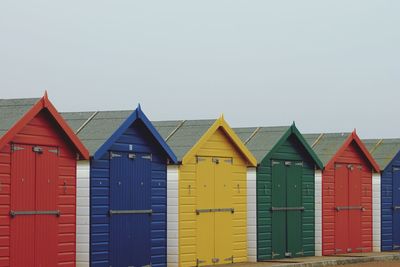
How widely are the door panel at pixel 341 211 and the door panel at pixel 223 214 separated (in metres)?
5.10

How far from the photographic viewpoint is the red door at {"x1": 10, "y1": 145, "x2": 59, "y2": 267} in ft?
60.7

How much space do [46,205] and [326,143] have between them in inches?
486

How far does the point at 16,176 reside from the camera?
1858 centimetres

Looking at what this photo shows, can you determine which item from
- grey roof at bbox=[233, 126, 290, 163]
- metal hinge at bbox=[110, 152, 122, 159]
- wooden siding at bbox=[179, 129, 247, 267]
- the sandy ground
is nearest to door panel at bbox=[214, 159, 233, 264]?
wooden siding at bbox=[179, 129, 247, 267]

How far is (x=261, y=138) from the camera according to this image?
27.1m

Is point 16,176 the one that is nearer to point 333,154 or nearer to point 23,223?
point 23,223

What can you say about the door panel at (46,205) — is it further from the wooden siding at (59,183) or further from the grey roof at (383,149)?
the grey roof at (383,149)

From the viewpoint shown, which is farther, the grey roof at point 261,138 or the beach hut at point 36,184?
the grey roof at point 261,138

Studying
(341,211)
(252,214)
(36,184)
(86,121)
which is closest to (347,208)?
(341,211)

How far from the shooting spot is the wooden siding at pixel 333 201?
28756 mm

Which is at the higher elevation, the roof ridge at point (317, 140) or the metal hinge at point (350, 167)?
the roof ridge at point (317, 140)

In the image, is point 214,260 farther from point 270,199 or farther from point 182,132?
point 182,132

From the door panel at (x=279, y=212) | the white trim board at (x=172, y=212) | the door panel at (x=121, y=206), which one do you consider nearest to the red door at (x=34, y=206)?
the door panel at (x=121, y=206)

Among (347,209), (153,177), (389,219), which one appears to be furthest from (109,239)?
(389,219)
